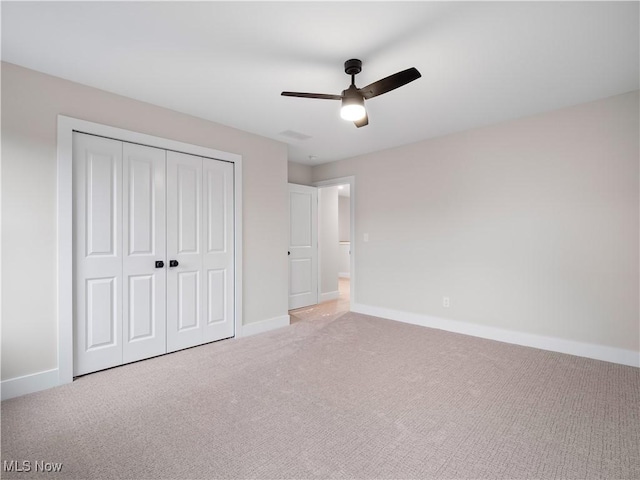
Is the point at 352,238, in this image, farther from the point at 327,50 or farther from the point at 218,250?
the point at 327,50

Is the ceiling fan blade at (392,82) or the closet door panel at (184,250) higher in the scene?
the ceiling fan blade at (392,82)

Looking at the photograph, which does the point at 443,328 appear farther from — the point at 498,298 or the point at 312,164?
the point at 312,164

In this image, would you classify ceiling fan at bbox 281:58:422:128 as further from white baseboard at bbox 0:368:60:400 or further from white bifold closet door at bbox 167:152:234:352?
white baseboard at bbox 0:368:60:400

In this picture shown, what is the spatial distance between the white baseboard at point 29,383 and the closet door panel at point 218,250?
1.33 metres

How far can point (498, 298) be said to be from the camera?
372cm

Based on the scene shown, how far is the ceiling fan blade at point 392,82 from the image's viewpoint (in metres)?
1.96

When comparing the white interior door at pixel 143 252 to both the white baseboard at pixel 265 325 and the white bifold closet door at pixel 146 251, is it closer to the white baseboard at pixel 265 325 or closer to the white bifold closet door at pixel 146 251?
the white bifold closet door at pixel 146 251

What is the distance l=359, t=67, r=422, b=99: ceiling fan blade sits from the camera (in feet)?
6.41

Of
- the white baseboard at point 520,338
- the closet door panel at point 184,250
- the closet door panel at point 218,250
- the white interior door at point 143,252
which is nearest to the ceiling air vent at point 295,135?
the closet door panel at point 218,250

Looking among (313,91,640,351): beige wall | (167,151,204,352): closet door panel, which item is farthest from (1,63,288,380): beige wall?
(313,91,640,351): beige wall

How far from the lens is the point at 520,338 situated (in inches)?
140

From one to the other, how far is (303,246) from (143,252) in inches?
111

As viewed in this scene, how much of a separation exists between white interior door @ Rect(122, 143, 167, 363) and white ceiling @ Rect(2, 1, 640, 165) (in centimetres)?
64

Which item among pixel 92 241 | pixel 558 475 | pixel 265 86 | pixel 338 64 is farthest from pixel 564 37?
pixel 92 241
